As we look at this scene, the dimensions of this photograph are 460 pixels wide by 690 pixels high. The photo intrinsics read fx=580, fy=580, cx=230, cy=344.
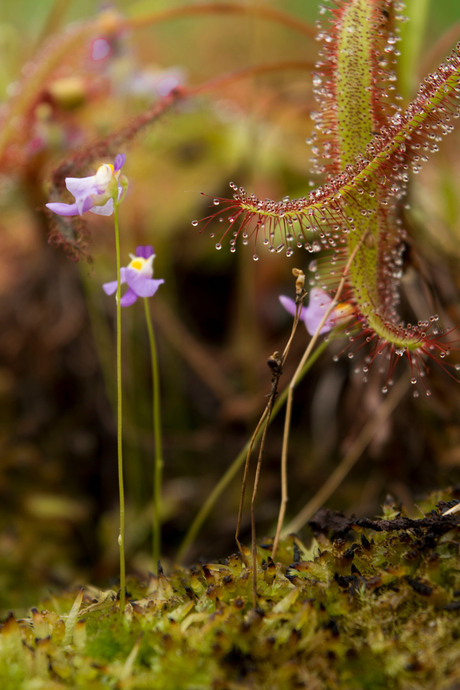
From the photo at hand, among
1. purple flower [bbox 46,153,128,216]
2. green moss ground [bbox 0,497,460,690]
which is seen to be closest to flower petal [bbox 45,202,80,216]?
purple flower [bbox 46,153,128,216]

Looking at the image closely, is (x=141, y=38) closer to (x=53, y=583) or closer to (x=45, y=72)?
(x=45, y=72)

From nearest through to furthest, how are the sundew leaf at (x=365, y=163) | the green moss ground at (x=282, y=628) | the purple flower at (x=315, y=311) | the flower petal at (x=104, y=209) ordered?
the green moss ground at (x=282, y=628) → the sundew leaf at (x=365, y=163) → the flower petal at (x=104, y=209) → the purple flower at (x=315, y=311)

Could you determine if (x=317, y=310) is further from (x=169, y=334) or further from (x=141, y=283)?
(x=169, y=334)

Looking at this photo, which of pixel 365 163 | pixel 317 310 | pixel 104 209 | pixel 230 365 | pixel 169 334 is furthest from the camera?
pixel 230 365

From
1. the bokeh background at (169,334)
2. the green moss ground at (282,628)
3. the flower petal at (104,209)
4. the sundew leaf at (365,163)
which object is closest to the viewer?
the green moss ground at (282,628)

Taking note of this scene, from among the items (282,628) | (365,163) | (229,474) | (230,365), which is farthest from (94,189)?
(230,365)

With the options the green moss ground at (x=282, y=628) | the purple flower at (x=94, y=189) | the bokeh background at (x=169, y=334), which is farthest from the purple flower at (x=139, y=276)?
the green moss ground at (x=282, y=628)

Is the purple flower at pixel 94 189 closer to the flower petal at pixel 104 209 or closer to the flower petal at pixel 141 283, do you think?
the flower petal at pixel 104 209
